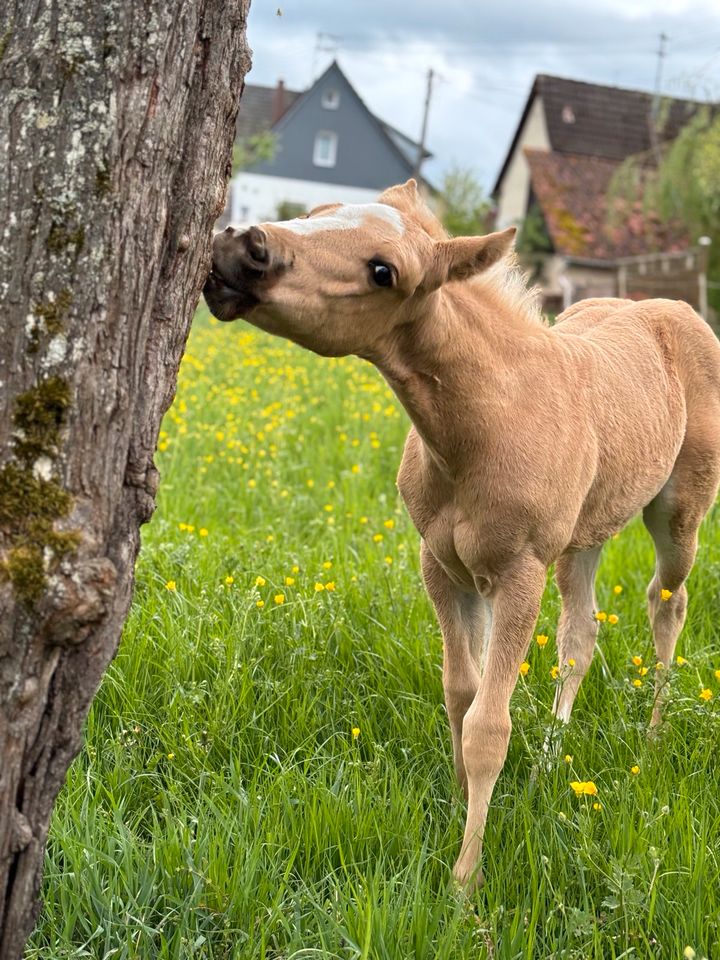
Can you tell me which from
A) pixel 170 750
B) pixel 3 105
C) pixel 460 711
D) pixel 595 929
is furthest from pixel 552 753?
pixel 3 105

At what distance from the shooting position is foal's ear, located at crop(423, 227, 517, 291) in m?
2.83

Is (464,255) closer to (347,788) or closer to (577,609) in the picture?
(347,788)

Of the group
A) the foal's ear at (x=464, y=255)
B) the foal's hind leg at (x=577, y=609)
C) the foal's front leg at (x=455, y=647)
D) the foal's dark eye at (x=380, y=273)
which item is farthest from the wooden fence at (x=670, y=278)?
the foal's dark eye at (x=380, y=273)

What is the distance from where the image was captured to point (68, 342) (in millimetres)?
2000

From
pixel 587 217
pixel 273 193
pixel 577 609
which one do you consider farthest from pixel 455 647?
pixel 273 193

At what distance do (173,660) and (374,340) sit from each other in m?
1.65

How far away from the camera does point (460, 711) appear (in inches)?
137

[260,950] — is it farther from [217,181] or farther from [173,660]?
[217,181]

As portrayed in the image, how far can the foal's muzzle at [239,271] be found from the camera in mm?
2408

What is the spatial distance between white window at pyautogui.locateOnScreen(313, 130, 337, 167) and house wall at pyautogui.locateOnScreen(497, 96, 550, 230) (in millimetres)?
12163

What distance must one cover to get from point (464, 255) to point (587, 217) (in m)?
33.0

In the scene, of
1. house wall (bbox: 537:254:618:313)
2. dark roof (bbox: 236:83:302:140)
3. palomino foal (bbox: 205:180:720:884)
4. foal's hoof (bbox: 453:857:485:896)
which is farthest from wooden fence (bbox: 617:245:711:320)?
dark roof (bbox: 236:83:302:140)

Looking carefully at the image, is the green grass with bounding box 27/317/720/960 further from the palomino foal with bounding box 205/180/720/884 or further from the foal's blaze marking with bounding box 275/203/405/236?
the foal's blaze marking with bounding box 275/203/405/236

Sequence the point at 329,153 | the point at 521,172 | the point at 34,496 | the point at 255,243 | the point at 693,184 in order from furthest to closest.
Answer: the point at 329,153
the point at 521,172
the point at 693,184
the point at 255,243
the point at 34,496
